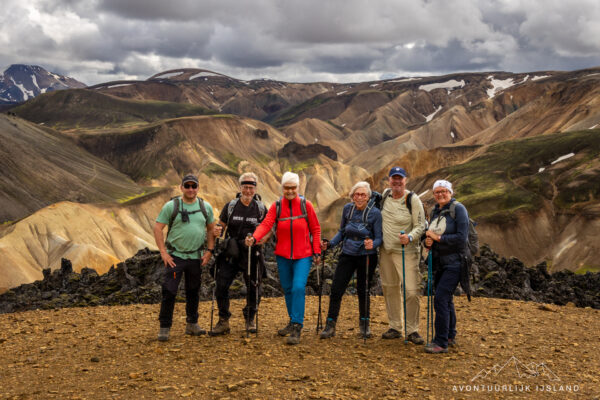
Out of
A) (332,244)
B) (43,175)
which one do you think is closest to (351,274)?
(332,244)

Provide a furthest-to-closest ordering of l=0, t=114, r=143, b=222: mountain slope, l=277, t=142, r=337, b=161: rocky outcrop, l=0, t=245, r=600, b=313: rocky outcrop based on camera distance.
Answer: l=277, t=142, r=337, b=161: rocky outcrop < l=0, t=114, r=143, b=222: mountain slope < l=0, t=245, r=600, b=313: rocky outcrop

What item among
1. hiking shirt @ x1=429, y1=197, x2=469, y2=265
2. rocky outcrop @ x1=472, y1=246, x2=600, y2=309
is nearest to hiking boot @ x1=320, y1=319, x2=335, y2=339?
hiking shirt @ x1=429, y1=197, x2=469, y2=265

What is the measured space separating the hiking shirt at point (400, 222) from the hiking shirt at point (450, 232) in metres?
0.26

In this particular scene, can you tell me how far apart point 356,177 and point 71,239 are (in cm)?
9434

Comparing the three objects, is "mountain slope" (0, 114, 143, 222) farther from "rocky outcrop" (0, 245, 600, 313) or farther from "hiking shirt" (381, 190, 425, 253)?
"hiking shirt" (381, 190, 425, 253)

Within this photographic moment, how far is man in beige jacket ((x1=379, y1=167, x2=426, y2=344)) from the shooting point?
8.00m

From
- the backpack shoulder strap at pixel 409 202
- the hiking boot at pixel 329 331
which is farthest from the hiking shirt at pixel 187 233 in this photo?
the backpack shoulder strap at pixel 409 202

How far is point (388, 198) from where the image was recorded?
328 inches

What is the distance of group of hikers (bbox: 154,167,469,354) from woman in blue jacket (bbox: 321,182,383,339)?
17 millimetres

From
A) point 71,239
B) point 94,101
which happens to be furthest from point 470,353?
point 94,101

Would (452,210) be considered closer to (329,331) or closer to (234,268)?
(329,331)

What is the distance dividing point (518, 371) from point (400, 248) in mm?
2471

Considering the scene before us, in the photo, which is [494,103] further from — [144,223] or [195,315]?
[195,315]

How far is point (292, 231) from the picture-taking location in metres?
8.19
